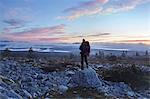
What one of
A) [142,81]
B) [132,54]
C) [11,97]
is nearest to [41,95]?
[11,97]

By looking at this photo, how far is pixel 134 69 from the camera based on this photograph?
73.8ft

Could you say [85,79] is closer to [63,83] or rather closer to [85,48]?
[63,83]

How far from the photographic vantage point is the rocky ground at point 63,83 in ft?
54.0

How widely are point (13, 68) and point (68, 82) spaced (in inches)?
158

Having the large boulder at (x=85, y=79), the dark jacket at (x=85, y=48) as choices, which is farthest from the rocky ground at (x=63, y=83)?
the dark jacket at (x=85, y=48)

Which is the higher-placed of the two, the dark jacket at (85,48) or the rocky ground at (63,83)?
the dark jacket at (85,48)

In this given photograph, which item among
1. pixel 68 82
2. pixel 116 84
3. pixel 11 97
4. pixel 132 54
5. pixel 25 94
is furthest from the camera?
pixel 132 54

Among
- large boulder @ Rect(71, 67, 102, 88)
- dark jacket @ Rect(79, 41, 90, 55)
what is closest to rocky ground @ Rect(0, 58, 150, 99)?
large boulder @ Rect(71, 67, 102, 88)

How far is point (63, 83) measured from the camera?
19141mm

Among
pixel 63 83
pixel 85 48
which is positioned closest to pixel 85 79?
pixel 63 83

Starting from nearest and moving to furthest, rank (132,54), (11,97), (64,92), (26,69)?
(11,97), (64,92), (26,69), (132,54)

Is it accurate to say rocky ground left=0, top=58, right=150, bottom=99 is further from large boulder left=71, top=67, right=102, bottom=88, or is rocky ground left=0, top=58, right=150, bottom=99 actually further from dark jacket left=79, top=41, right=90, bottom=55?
dark jacket left=79, top=41, right=90, bottom=55

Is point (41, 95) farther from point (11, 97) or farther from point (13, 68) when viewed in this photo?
point (13, 68)

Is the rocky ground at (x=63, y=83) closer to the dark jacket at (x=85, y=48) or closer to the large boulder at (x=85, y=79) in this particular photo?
the large boulder at (x=85, y=79)
